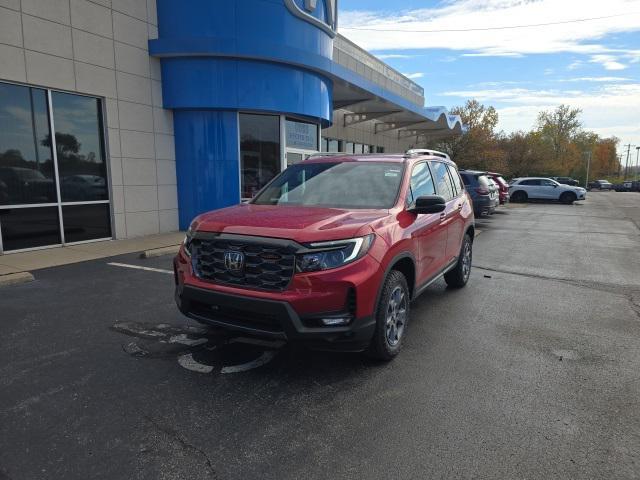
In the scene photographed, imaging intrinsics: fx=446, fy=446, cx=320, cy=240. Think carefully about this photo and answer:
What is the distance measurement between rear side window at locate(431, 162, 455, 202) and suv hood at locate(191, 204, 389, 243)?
6.08 feet

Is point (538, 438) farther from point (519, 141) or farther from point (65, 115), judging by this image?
point (519, 141)

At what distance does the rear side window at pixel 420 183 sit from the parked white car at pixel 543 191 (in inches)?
1111

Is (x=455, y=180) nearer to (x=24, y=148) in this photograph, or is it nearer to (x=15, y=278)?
(x=15, y=278)

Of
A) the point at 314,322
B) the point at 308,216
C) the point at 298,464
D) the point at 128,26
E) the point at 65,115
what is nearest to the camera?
the point at 298,464

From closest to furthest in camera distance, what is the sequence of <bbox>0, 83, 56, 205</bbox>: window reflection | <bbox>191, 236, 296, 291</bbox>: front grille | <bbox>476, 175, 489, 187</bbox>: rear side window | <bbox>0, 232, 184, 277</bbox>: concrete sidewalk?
<bbox>191, 236, 296, 291</bbox>: front grille → <bbox>0, 232, 184, 277</bbox>: concrete sidewalk → <bbox>0, 83, 56, 205</bbox>: window reflection → <bbox>476, 175, 489, 187</bbox>: rear side window

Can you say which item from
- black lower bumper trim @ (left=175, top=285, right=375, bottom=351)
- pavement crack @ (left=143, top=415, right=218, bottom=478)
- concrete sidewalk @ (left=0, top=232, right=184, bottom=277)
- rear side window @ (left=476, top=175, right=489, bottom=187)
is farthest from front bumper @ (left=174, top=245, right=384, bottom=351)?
rear side window @ (left=476, top=175, right=489, bottom=187)

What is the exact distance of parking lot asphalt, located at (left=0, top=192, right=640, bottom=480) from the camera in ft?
8.51

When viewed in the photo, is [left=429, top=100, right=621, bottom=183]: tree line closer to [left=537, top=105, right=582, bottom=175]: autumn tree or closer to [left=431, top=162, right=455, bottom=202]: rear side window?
[left=537, top=105, right=582, bottom=175]: autumn tree

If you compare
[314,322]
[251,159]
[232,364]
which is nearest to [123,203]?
[251,159]

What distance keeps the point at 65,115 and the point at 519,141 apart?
52.2 meters

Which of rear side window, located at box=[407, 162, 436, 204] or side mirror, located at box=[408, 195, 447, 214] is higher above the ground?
rear side window, located at box=[407, 162, 436, 204]

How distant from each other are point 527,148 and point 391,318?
54885mm

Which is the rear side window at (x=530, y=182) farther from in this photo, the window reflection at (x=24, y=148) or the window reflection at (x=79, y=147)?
the window reflection at (x=24, y=148)

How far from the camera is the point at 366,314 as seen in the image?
11.1ft
